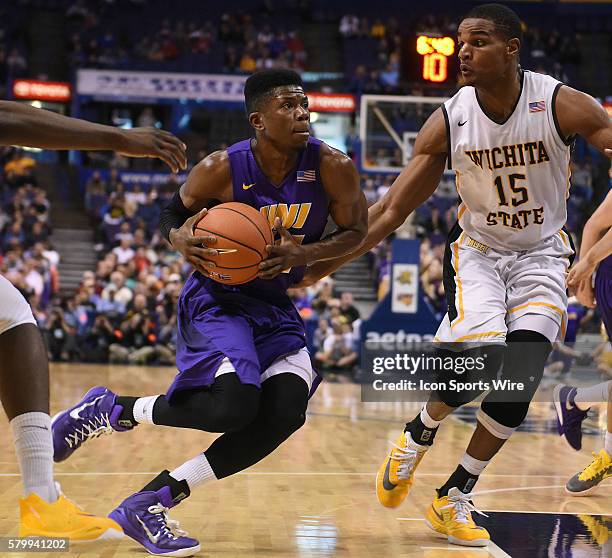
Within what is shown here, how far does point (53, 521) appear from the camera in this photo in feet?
10.6

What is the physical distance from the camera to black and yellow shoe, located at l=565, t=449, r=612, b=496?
18.2ft

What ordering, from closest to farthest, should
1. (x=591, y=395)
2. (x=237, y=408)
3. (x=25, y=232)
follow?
(x=237, y=408) < (x=591, y=395) < (x=25, y=232)

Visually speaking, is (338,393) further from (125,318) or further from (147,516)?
(147,516)

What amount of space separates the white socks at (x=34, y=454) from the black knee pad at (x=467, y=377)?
6.42 ft

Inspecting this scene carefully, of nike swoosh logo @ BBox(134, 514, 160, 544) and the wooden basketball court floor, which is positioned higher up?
nike swoosh logo @ BBox(134, 514, 160, 544)

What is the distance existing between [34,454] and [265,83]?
1.90 m

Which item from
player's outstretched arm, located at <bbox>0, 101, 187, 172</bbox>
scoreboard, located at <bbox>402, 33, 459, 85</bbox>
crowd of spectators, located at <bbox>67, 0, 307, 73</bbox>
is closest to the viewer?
player's outstretched arm, located at <bbox>0, 101, 187, 172</bbox>

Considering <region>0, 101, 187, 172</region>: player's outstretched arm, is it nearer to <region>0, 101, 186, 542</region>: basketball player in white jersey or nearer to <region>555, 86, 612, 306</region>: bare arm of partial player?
<region>0, 101, 186, 542</region>: basketball player in white jersey

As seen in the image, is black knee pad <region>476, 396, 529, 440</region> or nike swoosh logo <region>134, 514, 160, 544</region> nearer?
nike swoosh logo <region>134, 514, 160, 544</region>

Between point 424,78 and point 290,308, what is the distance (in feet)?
26.2

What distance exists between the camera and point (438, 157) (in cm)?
475

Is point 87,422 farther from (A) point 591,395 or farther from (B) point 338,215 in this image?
(A) point 591,395

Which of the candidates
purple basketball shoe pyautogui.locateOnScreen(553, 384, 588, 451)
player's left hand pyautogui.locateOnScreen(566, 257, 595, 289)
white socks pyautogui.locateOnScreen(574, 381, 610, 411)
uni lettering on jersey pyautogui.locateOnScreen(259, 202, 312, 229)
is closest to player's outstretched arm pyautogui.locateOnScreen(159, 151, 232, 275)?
uni lettering on jersey pyautogui.locateOnScreen(259, 202, 312, 229)

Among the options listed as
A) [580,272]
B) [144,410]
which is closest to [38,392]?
[144,410]
